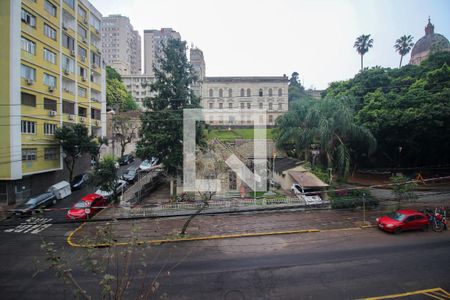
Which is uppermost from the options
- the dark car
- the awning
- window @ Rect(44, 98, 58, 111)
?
window @ Rect(44, 98, 58, 111)

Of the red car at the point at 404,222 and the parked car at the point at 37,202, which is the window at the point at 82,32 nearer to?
the parked car at the point at 37,202

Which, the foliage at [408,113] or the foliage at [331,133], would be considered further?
the foliage at [408,113]

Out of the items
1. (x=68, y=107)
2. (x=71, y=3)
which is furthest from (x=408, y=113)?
(x=71, y=3)

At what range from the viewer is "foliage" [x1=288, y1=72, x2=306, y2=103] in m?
80.2

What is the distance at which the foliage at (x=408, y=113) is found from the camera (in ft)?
82.1

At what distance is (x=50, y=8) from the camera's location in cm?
2572

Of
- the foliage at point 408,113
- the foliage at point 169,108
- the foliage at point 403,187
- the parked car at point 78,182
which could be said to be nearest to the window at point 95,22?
the foliage at point 169,108

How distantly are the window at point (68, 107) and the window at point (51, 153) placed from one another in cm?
456

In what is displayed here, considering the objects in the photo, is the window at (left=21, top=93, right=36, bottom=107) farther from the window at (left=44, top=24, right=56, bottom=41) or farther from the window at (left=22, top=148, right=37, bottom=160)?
the window at (left=44, top=24, right=56, bottom=41)

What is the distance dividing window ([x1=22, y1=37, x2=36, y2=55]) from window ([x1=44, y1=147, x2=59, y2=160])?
9.11 meters

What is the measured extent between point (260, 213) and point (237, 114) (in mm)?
55411

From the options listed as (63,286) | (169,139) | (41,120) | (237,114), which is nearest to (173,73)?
(169,139)

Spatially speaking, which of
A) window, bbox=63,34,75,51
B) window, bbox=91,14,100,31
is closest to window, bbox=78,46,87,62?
window, bbox=63,34,75,51

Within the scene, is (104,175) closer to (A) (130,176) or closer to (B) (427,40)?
(A) (130,176)
